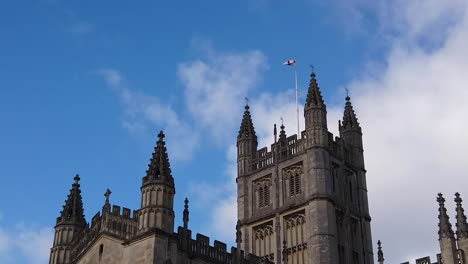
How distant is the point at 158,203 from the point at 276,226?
2094 cm

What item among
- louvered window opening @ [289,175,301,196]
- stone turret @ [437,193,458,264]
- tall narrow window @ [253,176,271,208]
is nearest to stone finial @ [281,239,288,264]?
louvered window opening @ [289,175,301,196]

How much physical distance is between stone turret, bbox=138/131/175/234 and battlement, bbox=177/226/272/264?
2130 millimetres

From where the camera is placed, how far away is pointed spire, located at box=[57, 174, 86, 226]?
43.6 meters

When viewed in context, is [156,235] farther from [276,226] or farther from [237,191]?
[237,191]

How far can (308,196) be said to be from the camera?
55125 millimetres

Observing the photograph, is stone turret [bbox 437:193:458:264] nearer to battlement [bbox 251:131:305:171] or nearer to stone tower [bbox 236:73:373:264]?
stone tower [bbox 236:73:373:264]

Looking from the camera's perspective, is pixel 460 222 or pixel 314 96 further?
pixel 314 96

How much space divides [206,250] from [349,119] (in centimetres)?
2705

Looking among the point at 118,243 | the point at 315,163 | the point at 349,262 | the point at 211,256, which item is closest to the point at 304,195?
the point at 315,163

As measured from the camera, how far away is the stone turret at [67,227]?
42875 mm

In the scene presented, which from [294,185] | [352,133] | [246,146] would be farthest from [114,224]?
[352,133]

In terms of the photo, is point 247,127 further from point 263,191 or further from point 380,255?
point 380,255

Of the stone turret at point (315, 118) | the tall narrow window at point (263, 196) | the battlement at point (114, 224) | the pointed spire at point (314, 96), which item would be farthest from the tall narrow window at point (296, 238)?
the battlement at point (114, 224)

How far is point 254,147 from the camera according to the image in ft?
205
